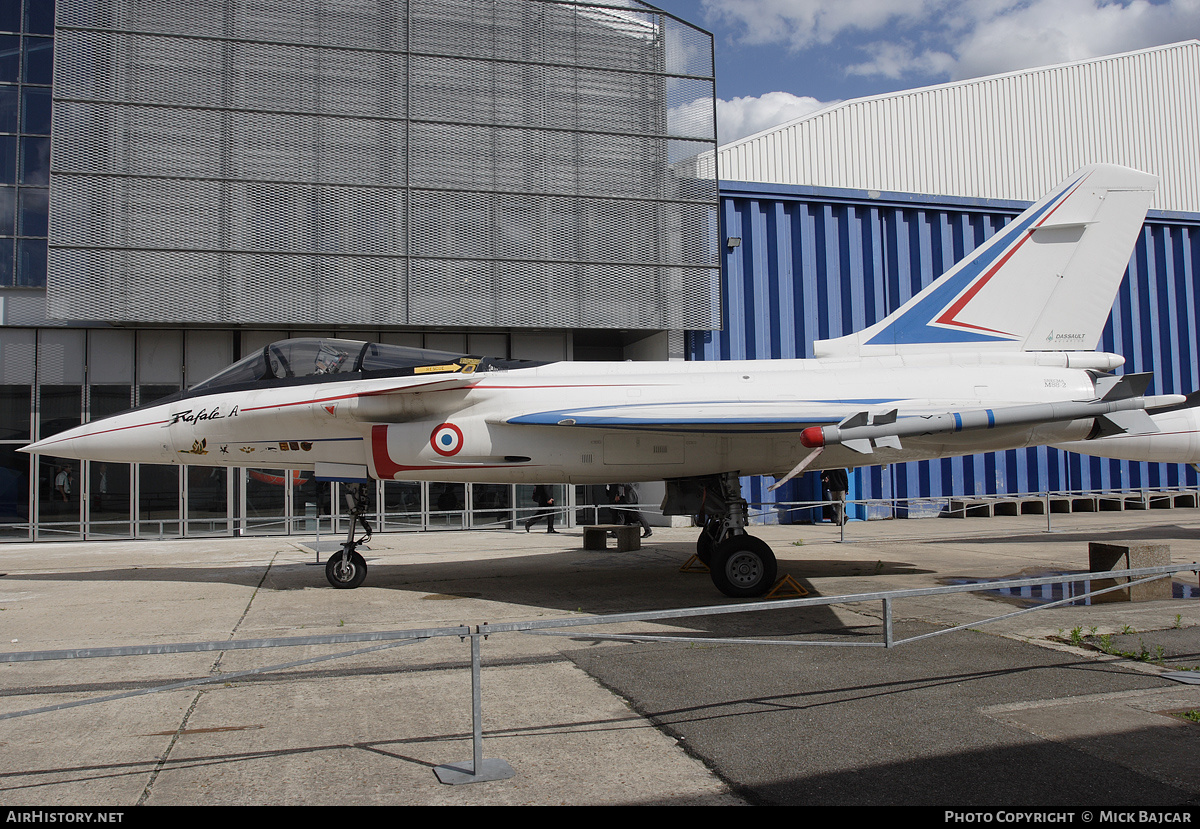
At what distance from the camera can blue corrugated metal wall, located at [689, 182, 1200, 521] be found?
20469mm

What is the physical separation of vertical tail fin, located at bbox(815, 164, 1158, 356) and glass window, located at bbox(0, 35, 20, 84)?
22.5m

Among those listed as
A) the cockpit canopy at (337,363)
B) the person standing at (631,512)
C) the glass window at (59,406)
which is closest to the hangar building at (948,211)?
the person standing at (631,512)

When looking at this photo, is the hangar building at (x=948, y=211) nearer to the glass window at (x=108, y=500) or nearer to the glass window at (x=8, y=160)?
the glass window at (x=108, y=500)

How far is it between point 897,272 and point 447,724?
19.9 m

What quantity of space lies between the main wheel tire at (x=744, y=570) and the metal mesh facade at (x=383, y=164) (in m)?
11.4

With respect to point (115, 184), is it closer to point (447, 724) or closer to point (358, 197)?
point (358, 197)

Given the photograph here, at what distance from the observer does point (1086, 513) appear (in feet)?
72.3

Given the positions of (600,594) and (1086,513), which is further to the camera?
(1086,513)

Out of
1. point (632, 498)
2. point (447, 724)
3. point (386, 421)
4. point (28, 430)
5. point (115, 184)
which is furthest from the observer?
point (632, 498)

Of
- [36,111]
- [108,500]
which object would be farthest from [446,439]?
[36,111]

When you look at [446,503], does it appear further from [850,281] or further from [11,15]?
[11,15]

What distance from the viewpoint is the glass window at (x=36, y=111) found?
1967cm
